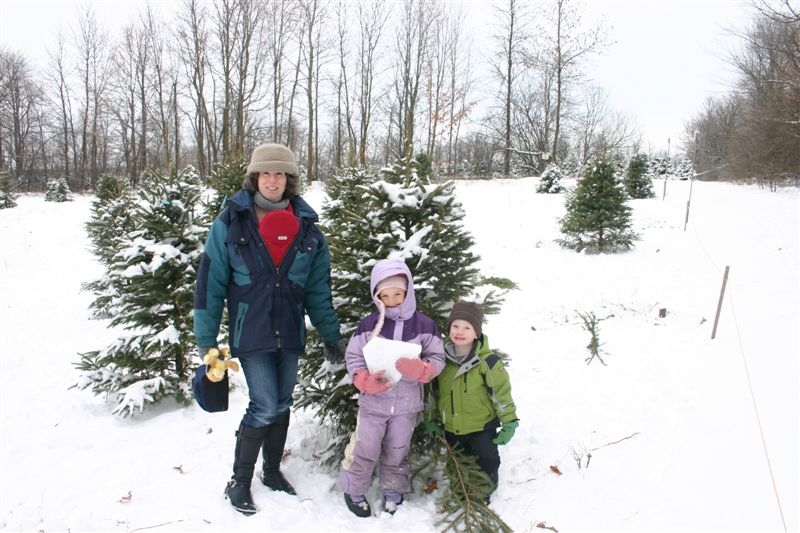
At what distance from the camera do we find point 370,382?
2.62 m

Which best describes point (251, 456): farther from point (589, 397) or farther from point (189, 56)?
point (189, 56)

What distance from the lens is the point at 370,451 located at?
2822 millimetres

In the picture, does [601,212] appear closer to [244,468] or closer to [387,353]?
[387,353]

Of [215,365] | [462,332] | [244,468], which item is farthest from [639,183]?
[215,365]

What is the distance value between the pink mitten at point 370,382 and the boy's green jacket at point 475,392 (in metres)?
0.54

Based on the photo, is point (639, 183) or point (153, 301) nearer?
point (153, 301)

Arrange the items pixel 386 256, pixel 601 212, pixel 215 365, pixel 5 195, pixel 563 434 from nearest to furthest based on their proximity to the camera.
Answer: pixel 215 365 → pixel 386 256 → pixel 563 434 → pixel 601 212 → pixel 5 195

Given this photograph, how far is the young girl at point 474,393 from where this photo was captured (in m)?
2.88

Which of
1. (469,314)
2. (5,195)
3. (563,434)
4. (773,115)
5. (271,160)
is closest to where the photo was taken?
(271,160)

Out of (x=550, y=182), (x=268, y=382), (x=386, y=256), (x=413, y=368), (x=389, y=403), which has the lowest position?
(x=389, y=403)

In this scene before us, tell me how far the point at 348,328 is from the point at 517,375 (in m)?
2.52

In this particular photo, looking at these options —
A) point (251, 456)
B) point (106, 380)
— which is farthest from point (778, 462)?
point (106, 380)

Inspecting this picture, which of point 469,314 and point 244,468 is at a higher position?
point 469,314

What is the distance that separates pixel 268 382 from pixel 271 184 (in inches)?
46.9
